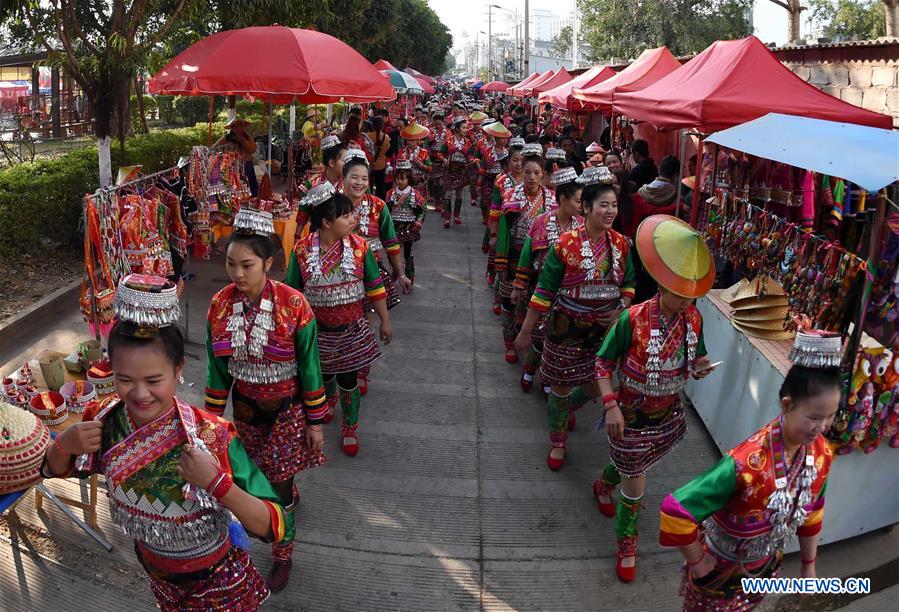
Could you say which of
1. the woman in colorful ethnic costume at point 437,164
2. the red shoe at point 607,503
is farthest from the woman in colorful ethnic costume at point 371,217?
the woman in colorful ethnic costume at point 437,164

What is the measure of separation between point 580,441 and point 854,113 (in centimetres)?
368

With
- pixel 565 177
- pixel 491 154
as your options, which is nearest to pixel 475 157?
pixel 491 154

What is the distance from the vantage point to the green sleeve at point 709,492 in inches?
96.6

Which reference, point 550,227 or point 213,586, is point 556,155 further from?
point 213,586

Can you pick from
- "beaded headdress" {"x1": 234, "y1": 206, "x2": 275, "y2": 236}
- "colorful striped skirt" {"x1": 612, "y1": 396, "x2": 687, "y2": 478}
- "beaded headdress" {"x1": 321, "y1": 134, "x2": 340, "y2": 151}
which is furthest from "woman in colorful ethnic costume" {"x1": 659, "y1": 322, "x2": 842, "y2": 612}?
"beaded headdress" {"x1": 321, "y1": 134, "x2": 340, "y2": 151}

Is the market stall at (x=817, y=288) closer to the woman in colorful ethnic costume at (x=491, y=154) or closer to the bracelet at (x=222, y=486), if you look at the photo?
the bracelet at (x=222, y=486)

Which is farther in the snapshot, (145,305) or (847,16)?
(847,16)

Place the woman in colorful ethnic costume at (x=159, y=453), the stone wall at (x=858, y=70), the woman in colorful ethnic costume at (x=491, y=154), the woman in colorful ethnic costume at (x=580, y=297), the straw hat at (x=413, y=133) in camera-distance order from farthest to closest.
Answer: the woman in colorful ethnic costume at (x=491, y=154)
the straw hat at (x=413, y=133)
the stone wall at (x=858, y=70)
the woman in colorful ethnic costume at (x=580, y=297)
the woman in colorful ethnic costume at (x=159, y=453)

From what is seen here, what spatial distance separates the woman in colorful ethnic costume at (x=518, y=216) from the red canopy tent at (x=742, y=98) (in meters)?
1.24

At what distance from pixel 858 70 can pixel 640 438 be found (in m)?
7.31

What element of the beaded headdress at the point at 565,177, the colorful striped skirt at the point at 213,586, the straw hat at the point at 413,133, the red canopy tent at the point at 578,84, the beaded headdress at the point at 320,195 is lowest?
the colorful striped skirt at the point at 213,586

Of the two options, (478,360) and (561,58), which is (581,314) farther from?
(561,58)

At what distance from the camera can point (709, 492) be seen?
2.47 m

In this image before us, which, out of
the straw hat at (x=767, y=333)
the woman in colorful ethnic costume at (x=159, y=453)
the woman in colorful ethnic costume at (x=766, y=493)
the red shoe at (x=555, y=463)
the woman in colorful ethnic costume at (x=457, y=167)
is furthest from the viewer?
the woman in colorful ethnic costume at (x=457, y=167)
